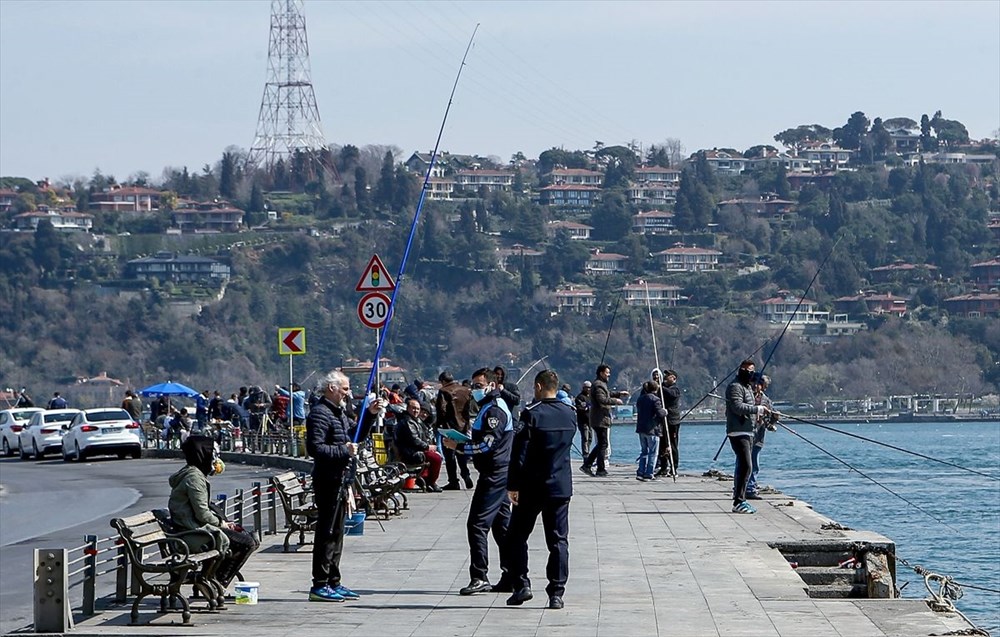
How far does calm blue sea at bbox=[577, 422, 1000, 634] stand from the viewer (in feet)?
108

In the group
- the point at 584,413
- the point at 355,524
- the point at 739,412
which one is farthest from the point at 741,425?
the point at 584,413

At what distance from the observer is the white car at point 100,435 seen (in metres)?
43.0

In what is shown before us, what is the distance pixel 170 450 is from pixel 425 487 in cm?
2077

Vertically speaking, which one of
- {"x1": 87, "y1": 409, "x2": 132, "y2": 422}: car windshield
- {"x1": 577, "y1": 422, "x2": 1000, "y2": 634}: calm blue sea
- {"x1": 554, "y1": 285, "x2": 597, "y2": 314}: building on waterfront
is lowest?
{"x1": 554, "y1": 285, "x2": 597, "y2": 314}: building on waterfront

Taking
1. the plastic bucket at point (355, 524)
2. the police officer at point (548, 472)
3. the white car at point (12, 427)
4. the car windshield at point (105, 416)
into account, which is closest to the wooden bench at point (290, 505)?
the plastic bucket at point (355, 524)

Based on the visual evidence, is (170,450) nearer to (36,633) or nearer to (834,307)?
(36,633)

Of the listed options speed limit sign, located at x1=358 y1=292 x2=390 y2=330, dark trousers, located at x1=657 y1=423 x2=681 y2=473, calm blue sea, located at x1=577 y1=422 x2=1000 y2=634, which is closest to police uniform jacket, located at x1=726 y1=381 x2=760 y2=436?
speed limit sign, located at x1=358 y1=292 x2=390 y2=330

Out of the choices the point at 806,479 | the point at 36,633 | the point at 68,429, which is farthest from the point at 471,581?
the point at 806,479

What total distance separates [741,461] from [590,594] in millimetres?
7474

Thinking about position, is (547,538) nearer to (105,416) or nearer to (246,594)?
(246,594)

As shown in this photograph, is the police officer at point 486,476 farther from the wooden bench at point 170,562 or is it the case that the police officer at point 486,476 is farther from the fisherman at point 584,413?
the fisherman at point 584,413

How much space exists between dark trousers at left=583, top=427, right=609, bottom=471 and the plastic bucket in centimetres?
1029

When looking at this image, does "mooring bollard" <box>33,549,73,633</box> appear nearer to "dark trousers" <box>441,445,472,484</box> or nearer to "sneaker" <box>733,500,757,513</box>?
"sneaker" <box>733,500,757,513</box>

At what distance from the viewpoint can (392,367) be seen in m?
171
